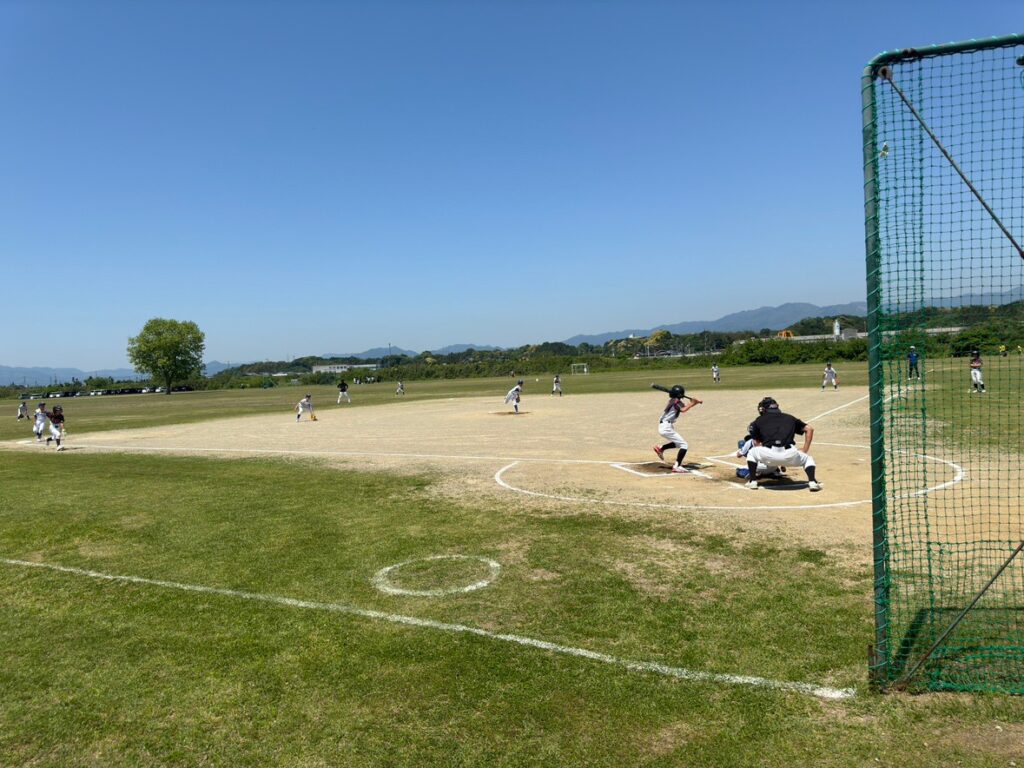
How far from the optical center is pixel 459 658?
5844 millimetres

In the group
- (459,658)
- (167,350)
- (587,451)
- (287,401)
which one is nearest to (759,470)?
(587,451)

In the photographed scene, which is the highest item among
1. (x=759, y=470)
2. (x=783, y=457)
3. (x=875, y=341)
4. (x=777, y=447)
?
(x=875, y=341)

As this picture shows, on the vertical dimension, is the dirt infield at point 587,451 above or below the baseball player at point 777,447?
below

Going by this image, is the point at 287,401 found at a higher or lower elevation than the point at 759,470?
lower

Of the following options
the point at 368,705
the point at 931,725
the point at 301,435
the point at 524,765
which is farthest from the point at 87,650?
the point at 301,435

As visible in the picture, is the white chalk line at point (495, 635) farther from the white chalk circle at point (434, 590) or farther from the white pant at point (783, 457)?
the white pant at point (783, 457)

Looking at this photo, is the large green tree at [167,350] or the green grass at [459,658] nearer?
the green grass at [459,658]

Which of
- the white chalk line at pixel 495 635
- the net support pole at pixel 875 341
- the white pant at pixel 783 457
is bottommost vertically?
the white chalk line at pixel 495 635

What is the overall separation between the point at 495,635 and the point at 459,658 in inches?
21.1

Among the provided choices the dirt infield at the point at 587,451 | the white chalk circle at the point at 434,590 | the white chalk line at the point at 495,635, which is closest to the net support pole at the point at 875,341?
the white chalk line at the point at 495,635

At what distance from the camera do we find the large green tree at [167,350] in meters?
108

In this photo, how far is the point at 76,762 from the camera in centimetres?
459

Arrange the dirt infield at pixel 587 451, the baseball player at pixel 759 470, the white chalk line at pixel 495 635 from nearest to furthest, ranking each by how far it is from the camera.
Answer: the white chalk line at pixel 495 635 → the dirt infield at pixel 587 451 → the baseball player at pixel 759 470

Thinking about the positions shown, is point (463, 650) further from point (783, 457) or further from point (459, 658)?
point (783, 457)
